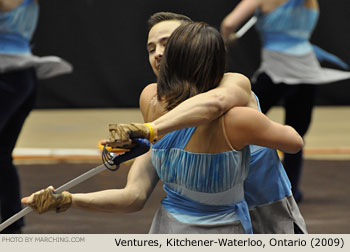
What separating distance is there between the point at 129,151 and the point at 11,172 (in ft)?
9.11

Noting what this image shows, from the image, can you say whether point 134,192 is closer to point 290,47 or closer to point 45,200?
point 45,200

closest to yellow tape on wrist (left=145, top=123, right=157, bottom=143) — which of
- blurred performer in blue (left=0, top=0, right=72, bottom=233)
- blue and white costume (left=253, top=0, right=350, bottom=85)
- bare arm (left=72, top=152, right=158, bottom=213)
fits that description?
bare arm (left=72, top=152, right=158, bottom=213)

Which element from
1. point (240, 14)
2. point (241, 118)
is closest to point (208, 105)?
point (241, 118)

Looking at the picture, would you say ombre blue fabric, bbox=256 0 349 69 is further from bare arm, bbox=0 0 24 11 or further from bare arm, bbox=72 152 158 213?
bare arm, bbox=72 152 158 213

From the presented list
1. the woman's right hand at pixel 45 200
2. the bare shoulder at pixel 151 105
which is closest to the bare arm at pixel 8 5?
the bare shoulder at pixel 151 105

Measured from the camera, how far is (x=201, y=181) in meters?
2.41

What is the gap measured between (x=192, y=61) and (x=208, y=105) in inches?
6.5

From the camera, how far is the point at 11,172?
482 cm

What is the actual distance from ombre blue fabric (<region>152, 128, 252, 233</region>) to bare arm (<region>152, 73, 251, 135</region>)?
138 millimetres

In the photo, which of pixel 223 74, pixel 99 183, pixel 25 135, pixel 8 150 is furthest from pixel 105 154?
pixel 25 135

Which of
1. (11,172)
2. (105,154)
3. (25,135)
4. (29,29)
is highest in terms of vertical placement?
(105,154)

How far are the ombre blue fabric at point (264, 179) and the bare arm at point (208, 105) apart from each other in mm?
→ 232

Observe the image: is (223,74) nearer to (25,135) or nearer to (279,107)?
(25,135)

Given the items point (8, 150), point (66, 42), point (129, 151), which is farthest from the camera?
point (66, 42)
